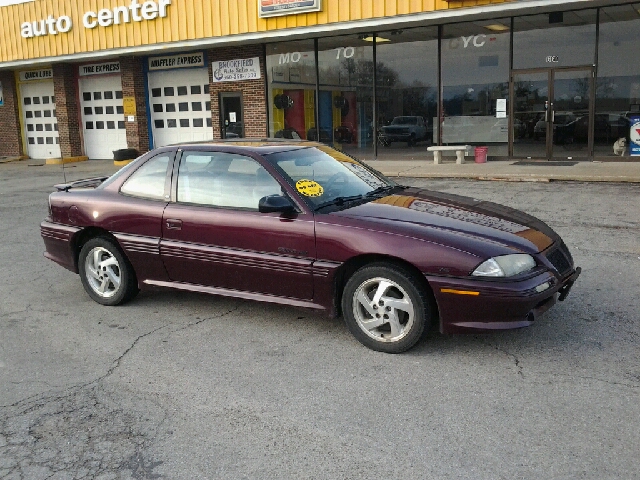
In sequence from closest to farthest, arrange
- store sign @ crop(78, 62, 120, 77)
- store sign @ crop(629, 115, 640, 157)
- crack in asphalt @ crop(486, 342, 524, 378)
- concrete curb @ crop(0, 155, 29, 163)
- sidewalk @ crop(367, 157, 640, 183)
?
crack in asphalt @ crop(486, 342, 524, 378)
sidewalk @ crop(367, 157, 640, 183)
store sign @ crop(629, 115, 640, 157)
store sign @ crop(78, 62, 120, 77)
concrete curb @ crop(0, 155, 29, 163)

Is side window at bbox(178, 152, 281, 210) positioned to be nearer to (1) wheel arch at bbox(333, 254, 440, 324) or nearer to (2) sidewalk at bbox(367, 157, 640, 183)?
(1) wheel arch at bbox(333, 254, 440, 324)

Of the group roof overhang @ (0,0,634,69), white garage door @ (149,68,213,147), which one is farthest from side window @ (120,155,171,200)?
white garage door @ (149,68,213,147)

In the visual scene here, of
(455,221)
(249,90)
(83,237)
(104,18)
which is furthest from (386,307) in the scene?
(104,18)

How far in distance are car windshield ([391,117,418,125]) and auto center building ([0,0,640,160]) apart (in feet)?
0.15

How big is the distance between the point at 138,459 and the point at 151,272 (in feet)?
8.22

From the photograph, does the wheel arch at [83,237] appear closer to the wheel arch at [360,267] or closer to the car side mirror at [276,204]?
the car side mirror at [276,204]

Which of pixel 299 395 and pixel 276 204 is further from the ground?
pixel 276 204

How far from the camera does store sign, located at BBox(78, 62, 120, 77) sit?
23172 millimetres

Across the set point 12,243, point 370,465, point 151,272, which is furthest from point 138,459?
point 12,243

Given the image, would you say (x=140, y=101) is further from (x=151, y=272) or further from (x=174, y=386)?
(x=174, y=386)

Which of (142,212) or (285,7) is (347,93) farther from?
(142,212)

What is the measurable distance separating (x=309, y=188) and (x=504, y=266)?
5.32 feet

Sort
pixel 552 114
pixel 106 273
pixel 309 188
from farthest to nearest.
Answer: pixel 552 114, pixel 106 273, pixel 309 188

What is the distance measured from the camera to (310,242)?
15.6 ft
